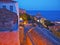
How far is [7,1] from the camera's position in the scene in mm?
16812

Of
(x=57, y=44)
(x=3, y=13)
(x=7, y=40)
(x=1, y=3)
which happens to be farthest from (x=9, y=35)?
(x=1, y=3)

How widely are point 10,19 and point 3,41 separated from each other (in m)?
0.48

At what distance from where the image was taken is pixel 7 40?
14.0 ft

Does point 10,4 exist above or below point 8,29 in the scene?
above

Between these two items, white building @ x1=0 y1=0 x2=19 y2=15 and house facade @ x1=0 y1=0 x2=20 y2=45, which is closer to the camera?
house facade @ x1=0 y1=0 x2=20 y2=45

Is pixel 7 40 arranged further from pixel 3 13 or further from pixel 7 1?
pixel 7 1

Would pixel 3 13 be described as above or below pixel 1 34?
above

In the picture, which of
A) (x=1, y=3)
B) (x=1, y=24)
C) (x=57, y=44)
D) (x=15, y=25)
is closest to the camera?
(x=57, y=44)

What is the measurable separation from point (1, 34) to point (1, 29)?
0.11 meters

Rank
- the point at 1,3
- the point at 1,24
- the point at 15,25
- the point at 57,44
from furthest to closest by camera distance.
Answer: the point at 1,3, the point at 15,25, the point at 1,24, the point at 57,44

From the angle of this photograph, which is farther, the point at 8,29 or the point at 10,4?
the point at 10,4

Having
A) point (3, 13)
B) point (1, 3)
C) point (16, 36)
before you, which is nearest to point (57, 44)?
point (16, 36)

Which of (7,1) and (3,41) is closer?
(3,41)

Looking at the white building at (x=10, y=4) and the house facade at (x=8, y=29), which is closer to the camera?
the house facade at (x=8, y=29)
